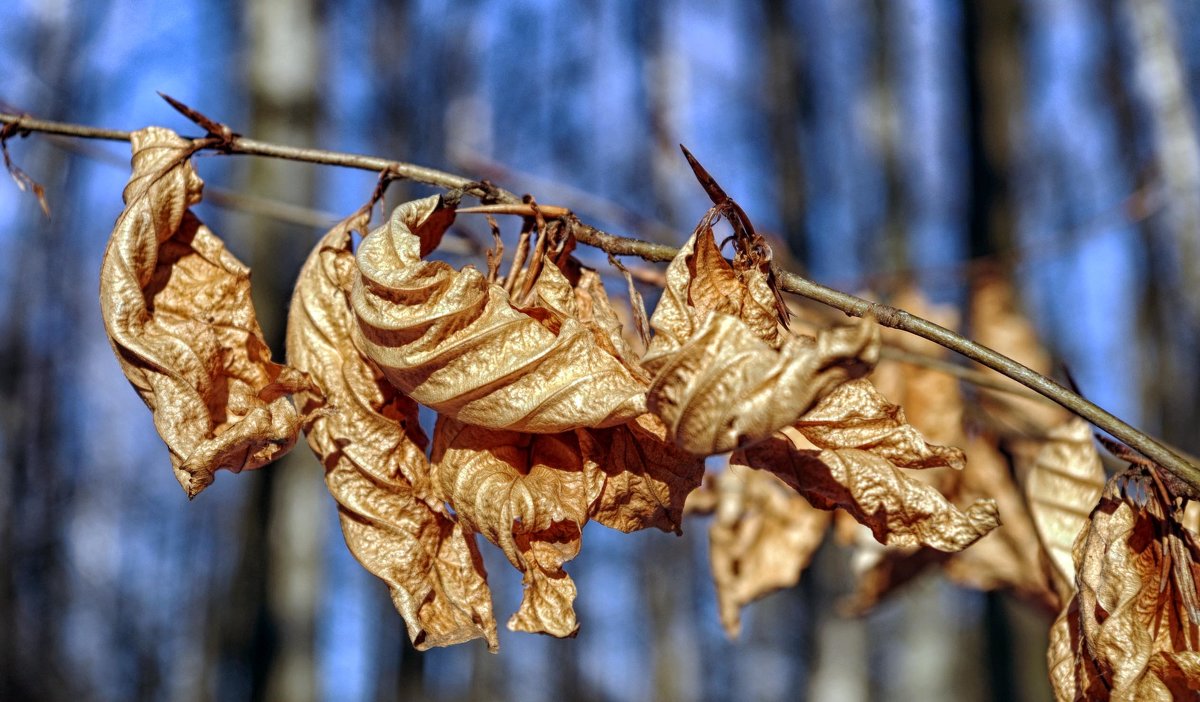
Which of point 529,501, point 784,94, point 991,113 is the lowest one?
point 529,501

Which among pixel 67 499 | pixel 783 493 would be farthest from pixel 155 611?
pixel 783 493

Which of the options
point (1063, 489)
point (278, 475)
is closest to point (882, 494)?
point (1063, 489)

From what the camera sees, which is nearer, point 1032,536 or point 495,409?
point 495,409

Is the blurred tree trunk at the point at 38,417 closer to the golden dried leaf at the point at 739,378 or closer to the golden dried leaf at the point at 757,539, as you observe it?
the golden dried leaf at the point at 757,539

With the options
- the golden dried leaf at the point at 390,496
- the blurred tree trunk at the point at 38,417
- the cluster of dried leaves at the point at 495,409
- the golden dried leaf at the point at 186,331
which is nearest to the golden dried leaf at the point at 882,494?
the cluster of dried leaves at the point at 495,409

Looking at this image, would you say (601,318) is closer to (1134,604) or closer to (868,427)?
(868,427)

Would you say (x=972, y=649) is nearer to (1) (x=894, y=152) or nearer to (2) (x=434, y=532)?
(1) (x=894, y=152)
